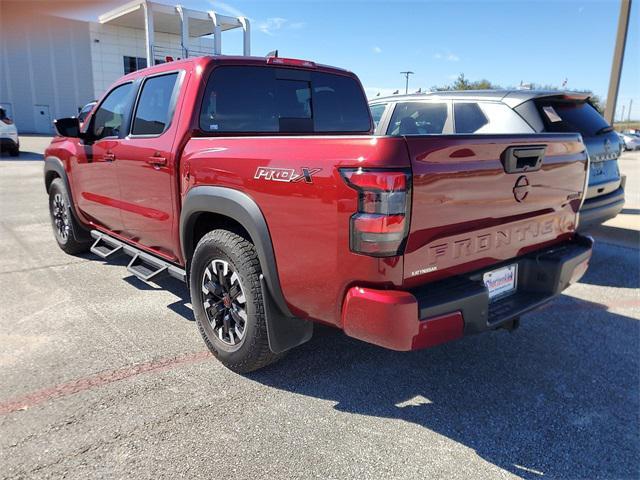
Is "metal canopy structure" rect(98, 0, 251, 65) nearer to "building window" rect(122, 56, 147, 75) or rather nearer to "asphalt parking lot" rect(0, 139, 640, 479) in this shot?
"building window" rect(122, 56, 147, 75)

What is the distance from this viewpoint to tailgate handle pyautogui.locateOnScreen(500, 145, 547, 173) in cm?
256

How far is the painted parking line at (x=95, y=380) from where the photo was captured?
275 centimetres

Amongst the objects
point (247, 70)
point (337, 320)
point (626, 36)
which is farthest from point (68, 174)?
point (626, 36)

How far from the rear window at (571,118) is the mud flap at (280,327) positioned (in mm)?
3434

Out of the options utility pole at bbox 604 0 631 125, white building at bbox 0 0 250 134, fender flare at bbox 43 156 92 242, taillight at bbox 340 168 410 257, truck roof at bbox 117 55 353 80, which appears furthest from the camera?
white building at bbox 0 0 250 134

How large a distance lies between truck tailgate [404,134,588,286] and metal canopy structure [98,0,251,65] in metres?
20.9

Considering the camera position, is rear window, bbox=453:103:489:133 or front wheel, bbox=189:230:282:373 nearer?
front wheel, bbox=189:230:282:373

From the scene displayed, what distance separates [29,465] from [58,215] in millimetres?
4260

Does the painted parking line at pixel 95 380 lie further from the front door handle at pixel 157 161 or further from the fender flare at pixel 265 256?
the front door handle at pixel 157 161

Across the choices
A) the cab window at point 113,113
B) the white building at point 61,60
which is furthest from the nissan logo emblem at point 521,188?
the white building at point 61,60

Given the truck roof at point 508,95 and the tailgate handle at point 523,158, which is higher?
the truck roof at point 508,95

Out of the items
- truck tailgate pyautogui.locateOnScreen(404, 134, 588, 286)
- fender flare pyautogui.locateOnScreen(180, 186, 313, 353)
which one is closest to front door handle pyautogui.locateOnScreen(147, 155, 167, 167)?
fender flare pyautogui.locateOnScreen(180, 186, 313, 353)

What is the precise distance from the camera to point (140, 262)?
4.25 metres

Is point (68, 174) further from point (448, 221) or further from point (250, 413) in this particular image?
point (448, 221)
